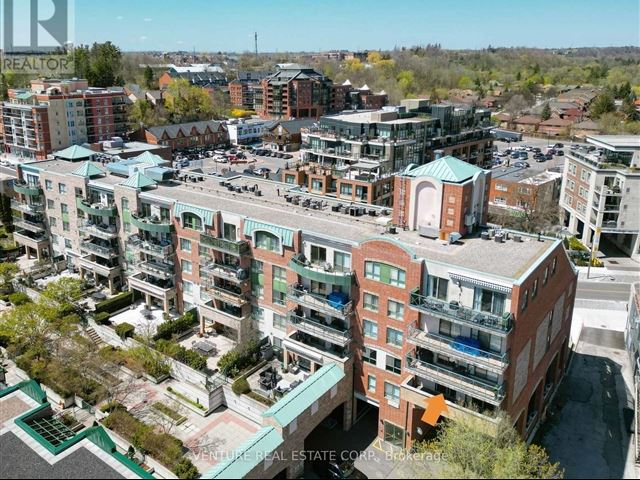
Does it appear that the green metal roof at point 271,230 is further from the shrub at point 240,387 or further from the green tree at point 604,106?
the green tree at point 604,106

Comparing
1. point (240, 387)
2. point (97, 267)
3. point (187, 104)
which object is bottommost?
point (240, 387)

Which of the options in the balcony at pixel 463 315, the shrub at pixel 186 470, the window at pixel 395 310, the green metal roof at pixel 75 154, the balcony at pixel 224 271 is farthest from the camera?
Result: the green metal roof at pixel 75 154

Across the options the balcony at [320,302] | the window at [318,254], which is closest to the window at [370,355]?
the balcony at [320,302]

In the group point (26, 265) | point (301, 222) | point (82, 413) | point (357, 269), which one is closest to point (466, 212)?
point (357, 269)

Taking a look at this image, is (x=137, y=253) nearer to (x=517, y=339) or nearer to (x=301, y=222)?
(x=301, y=222)

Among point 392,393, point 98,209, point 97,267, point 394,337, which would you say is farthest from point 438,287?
point 97,267

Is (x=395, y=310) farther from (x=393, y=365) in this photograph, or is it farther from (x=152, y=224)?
(x=152, y=224)
